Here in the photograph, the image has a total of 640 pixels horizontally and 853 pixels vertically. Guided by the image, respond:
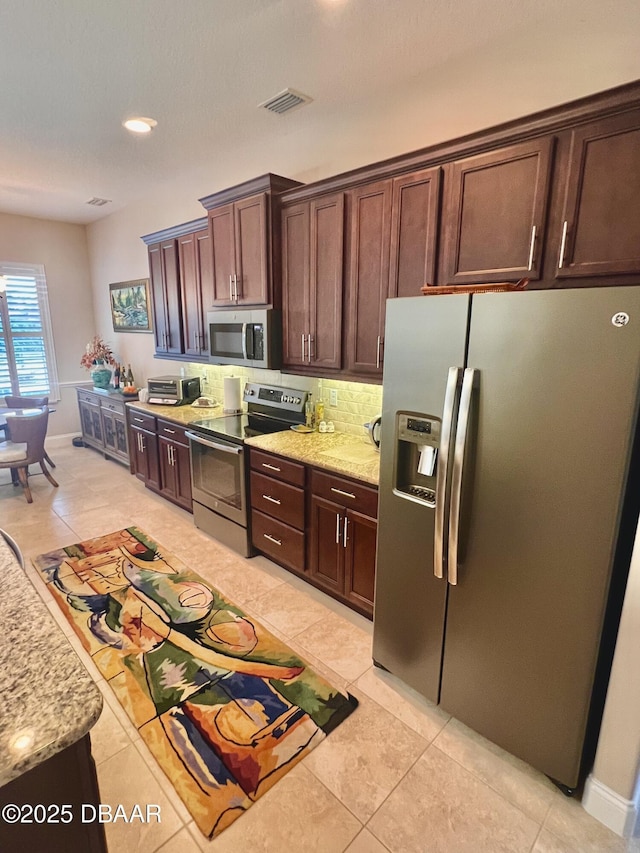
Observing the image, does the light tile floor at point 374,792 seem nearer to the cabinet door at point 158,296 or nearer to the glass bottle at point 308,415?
the glass bottle at point 308,415

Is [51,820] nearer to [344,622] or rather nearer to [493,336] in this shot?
[493,336]

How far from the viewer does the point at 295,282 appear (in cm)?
300

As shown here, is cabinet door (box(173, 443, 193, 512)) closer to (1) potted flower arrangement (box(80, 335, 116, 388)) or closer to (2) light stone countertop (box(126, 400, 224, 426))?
(2) light stone countertop (box(126, 400, 224, 426))

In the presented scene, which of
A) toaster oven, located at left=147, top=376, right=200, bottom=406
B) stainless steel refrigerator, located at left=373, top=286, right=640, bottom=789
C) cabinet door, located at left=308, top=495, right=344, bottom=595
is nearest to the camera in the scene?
stainless steel refrigerator, located at left=373, top=286, right=640, bottom=789

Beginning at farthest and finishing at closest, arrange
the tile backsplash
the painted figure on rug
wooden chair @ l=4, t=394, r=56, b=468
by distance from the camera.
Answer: wooden chair @ l=4, t=394, r=56, b=468 < the tile backsplash < the painted figure on rug

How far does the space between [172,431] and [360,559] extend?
2.29 metres

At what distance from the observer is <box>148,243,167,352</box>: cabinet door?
4.43 meters

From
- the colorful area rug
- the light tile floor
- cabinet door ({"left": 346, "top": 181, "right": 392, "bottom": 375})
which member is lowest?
the light tile floor

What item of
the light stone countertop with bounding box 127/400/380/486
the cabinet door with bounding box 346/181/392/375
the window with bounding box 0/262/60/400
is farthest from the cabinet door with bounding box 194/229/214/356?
the window with bounding box 0/262/60/400

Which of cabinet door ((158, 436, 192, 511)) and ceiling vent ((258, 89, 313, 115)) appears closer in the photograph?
ceiling vent ((258, 89, 313, 115))

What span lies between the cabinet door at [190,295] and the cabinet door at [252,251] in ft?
2.68

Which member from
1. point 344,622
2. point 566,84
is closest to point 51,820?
point 344,622

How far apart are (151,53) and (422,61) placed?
54.0 inches

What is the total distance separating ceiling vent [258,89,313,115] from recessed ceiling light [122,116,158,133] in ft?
2.66
